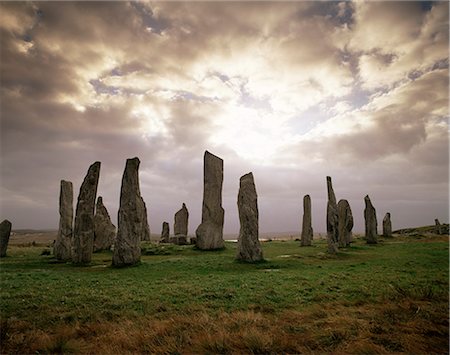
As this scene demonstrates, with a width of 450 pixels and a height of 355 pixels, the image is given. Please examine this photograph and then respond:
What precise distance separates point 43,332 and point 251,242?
13645mm

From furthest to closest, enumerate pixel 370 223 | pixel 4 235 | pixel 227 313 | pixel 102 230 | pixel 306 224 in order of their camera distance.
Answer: pixel 370 223 < pixel 306 224 < pixel 102 230 < pixel 4 235 < pixel 227 313

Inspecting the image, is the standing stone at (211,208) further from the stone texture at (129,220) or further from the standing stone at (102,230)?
the stone texture at (129,220)

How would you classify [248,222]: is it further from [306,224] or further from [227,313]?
[306,224]

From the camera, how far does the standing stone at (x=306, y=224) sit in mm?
30141

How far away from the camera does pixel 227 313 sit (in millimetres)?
7930

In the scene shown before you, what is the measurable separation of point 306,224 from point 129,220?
1878 cm

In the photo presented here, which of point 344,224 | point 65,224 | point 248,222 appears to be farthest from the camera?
point 344,224

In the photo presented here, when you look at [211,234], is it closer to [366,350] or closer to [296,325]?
[296,325]

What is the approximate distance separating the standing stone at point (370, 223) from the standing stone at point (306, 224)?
7321 mm

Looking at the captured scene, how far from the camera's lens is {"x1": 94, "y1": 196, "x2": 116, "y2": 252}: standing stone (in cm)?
2681

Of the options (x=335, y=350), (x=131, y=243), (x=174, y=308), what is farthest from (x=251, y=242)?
(x=335, y=350)

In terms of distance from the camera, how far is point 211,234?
26.6 m

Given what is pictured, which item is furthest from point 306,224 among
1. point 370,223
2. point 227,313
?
point 227,313

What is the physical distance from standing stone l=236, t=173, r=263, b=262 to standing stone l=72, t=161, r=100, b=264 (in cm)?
966
